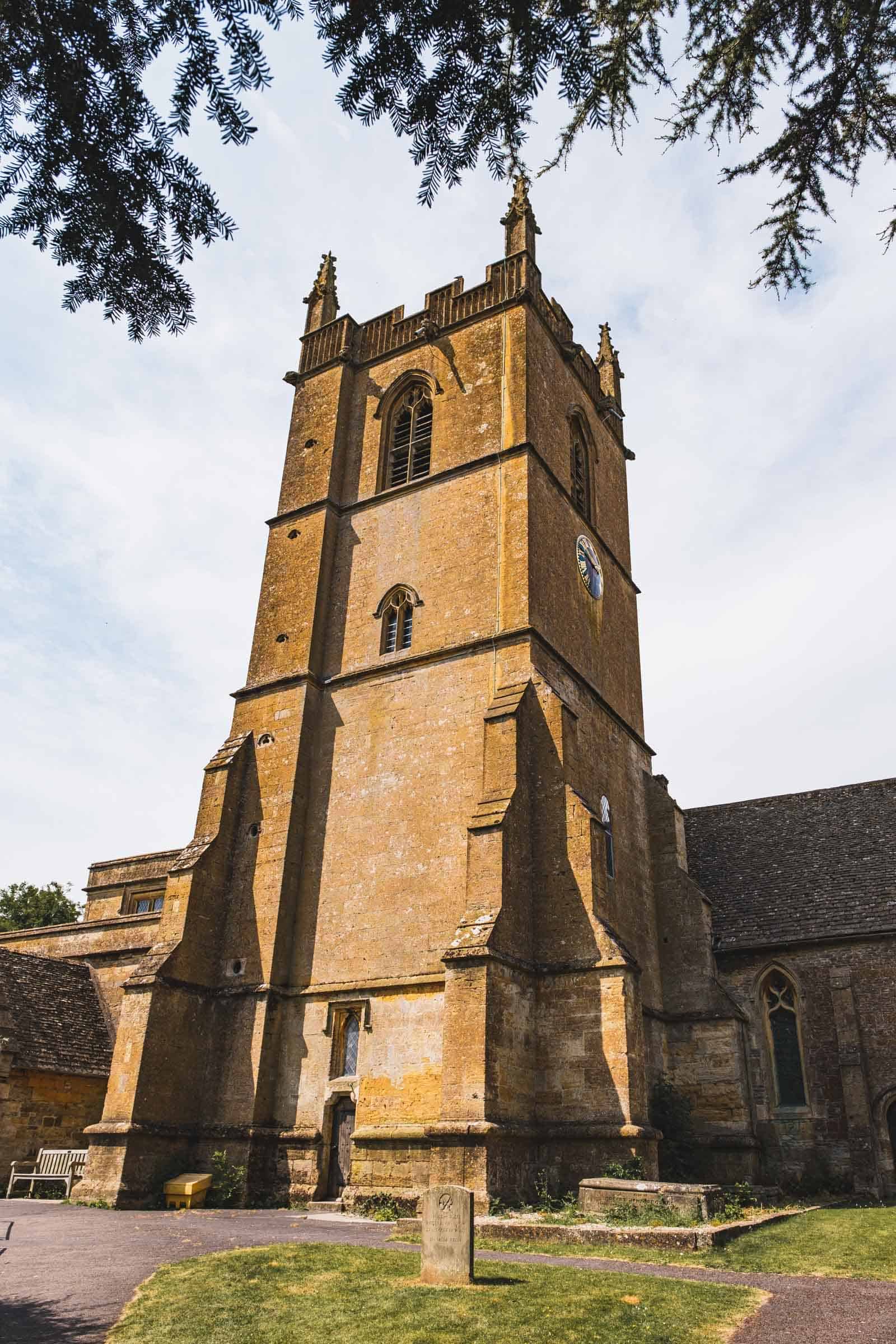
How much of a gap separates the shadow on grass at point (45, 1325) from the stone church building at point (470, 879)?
23.7 ft

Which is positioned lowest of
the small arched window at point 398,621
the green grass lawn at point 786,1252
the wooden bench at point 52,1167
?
the green grass lawn at point 786,1252

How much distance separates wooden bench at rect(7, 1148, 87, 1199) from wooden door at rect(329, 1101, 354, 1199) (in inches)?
183

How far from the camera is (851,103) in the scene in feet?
17.5

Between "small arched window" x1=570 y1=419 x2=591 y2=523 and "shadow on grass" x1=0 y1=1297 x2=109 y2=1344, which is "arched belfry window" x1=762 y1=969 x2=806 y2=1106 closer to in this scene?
"small arched window" x1=570 y1=419 x2=591 y2=523

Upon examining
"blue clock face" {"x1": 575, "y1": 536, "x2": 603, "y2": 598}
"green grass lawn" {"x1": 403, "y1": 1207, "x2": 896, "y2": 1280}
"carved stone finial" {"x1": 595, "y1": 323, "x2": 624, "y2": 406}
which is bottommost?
"green grass lawn" {"x1": 403, "y1": 1207, "x2": 896, "y2": 1280}

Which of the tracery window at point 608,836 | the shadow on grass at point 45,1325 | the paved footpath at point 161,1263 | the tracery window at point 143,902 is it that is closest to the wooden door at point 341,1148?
the paved footpath at point 161,1263

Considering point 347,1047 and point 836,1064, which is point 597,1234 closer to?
point 347,1047

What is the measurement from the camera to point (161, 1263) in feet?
30.4

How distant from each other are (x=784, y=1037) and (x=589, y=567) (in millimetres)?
11559

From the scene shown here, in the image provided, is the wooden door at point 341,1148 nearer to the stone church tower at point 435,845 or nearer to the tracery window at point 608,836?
the stone church tower at point 435,845

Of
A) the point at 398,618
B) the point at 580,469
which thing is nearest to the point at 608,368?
the point at 580,469

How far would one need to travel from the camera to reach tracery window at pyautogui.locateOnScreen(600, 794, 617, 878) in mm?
18719

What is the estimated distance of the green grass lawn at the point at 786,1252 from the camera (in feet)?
30.9

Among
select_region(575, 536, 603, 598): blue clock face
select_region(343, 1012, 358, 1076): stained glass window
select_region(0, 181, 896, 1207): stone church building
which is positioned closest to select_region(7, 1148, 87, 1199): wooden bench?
select_region(0, 181, 896, 1207): stone church building
